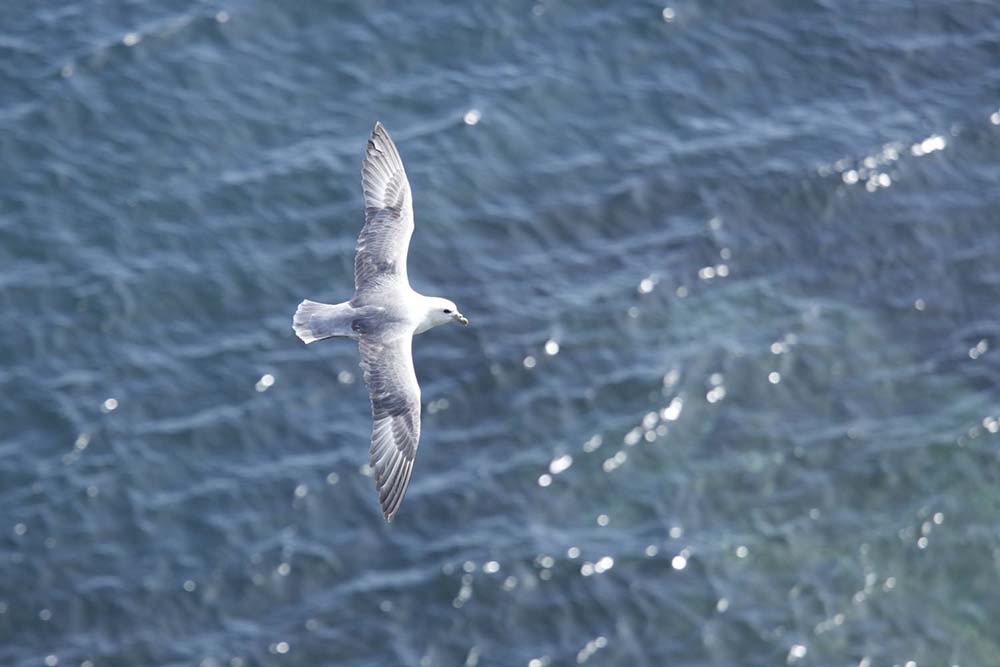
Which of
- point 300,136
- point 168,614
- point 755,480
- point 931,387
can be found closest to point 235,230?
point 300,136

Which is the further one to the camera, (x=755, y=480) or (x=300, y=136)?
(x=300, y=136)

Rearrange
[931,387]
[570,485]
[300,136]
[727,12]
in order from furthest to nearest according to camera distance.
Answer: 1. [727,12]
2. [300,136]
3. [931,387]
4. [570,485]

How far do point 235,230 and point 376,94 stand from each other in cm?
412

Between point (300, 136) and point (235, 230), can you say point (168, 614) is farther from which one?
point (300, 136)

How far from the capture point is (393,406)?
1986 cm

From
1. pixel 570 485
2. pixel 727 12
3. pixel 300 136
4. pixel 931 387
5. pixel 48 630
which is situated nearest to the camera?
pixel 48 630

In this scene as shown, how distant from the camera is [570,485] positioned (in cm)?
2494

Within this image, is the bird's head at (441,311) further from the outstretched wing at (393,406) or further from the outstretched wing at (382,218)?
the outstretched wing at (382,218)

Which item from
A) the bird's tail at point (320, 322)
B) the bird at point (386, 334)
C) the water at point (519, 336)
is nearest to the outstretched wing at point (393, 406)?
the bird at point (386, 334)

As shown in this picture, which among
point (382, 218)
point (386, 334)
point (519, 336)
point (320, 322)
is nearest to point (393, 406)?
point (386, 334)

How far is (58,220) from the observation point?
2677cm

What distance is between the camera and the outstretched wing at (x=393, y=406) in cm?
1966

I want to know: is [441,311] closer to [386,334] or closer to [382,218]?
[386,334]

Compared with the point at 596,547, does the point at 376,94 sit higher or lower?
higher
